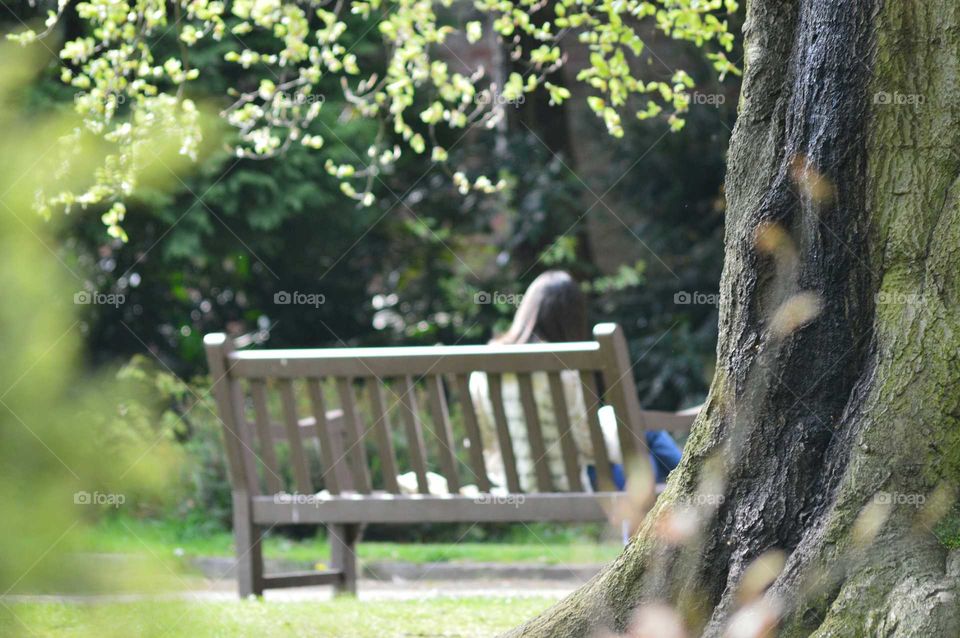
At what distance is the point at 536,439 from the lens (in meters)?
4.70

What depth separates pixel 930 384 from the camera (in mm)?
2219

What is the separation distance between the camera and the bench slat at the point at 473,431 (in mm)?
4625

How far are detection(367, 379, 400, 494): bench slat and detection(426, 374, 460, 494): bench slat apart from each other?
0.21m

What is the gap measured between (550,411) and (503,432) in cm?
28

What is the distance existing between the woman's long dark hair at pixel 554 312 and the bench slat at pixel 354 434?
1120mm

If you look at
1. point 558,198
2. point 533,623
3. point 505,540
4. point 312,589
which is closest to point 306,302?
point 558,198

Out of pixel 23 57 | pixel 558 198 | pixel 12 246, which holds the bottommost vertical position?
pixel 558 198

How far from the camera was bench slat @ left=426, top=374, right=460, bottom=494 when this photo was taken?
4566 millimetres

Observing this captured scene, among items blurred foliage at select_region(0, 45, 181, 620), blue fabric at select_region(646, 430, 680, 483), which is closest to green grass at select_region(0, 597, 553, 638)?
blue fabric at select_region(646, 430, 680, 483)

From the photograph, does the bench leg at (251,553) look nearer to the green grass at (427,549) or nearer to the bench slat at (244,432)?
the bench slat at (244,432)

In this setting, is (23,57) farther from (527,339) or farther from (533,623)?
(527,339)

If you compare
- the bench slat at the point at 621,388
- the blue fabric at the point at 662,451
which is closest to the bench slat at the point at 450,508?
the bench slat at the point at 621,388

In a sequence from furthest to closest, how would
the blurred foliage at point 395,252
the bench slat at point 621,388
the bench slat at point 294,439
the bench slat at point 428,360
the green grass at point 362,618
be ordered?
1. the blurred foliage at point 395,252
2. the bench slat at point 294,439
3. the bench slat at point 428,360
4. the bench slat at point 621,388
5. the green grass at point 362,618

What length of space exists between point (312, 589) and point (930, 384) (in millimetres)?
5266
